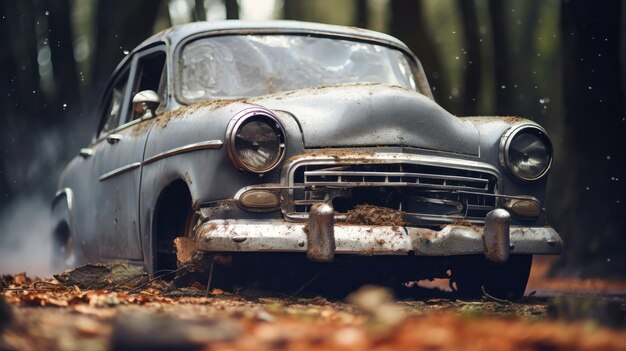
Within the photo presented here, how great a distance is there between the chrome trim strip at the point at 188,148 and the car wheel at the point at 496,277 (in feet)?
5.61

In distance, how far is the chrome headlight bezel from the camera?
664 cm

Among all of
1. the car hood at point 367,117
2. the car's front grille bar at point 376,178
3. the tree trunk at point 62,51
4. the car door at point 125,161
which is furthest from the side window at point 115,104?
the tree trunk at point 62,51

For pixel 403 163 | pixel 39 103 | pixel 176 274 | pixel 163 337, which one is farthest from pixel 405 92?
pixel 39 103

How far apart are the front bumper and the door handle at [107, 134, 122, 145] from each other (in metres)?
1.95

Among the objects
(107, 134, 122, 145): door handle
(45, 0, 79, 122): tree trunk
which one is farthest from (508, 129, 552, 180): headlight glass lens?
(45, 0, 79, 122): tree trunk

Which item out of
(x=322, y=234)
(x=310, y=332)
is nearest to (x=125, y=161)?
(x=322, y=234)

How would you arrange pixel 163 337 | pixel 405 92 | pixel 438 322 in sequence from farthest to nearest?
pixel 405 92 → pixel 438 322 → pixel 163 337

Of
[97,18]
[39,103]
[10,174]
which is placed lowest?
[10,174]

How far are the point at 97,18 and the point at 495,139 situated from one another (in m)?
9.62

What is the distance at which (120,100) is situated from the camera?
8312mm

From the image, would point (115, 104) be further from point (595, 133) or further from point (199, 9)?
point (199, 9)

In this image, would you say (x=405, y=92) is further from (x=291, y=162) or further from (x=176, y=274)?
(x=176, y=274)

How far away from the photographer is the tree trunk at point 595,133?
1016cm

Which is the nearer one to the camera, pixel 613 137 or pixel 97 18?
pixel 613 137
